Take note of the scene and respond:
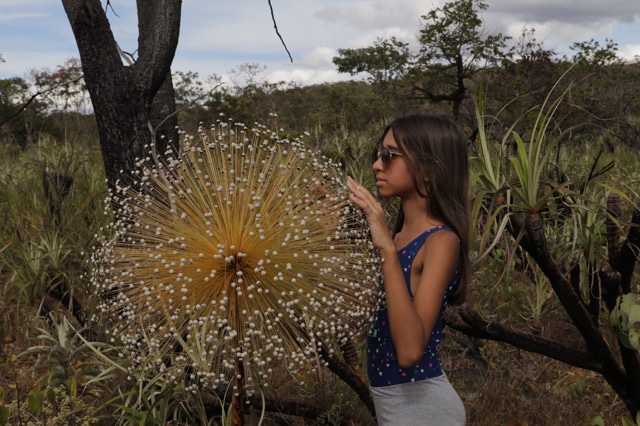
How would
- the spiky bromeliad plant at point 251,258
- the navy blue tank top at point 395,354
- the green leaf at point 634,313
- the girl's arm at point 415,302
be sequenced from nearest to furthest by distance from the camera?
the girl's arm at point 415,302, the spiky bromeliad plant at point 251,258, the navy blue tank top at point 395,354, the green leaf at point 634,313

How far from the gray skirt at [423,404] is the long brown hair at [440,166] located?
0.44 m

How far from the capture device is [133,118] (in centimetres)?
371

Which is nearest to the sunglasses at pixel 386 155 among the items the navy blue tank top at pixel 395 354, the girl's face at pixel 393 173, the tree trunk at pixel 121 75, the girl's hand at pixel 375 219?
the girl's face at pixel 393 173

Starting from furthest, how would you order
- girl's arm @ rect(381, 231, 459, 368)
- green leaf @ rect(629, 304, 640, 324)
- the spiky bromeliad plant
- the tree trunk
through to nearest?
the tree trunk
green leaf @ rect(629, 304, 640, 324)
the spiky bromeliad plant
girl's arm @ rect(381, 231, 459, 368)

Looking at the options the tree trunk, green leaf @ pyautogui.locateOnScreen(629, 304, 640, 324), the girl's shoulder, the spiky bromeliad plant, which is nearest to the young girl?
the girl's shoulder

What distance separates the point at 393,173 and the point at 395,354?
713mm

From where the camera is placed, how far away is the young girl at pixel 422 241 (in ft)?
7.82

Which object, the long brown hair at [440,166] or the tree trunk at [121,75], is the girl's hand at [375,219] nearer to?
the long brown hair at [440,166]

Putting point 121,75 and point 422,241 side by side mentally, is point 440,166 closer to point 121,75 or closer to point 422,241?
point 422,241

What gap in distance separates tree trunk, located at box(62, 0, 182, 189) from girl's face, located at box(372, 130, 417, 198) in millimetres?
1727

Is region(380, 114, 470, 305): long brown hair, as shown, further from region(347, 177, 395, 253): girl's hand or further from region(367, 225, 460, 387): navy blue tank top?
region(347, 177, 395, 253): girl's hand

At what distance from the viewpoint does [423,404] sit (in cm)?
245

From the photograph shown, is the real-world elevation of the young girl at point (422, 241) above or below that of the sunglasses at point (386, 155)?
below

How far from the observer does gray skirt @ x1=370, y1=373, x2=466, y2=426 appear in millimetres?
2438
